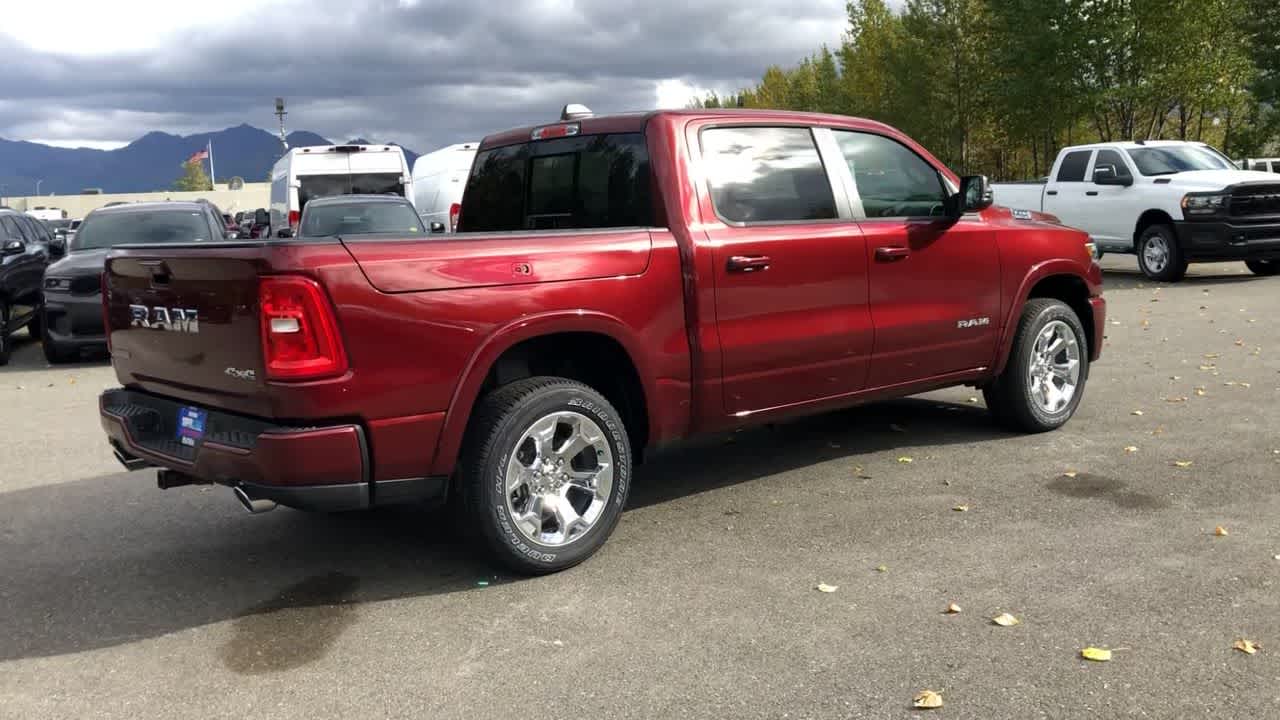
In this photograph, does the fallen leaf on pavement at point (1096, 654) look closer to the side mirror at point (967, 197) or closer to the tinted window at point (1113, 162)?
the side mirror at point (967, 197)

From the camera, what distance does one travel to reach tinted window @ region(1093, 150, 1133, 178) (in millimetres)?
17172

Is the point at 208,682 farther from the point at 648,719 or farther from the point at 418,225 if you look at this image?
the point at 418,225

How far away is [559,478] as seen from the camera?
4.70 meters

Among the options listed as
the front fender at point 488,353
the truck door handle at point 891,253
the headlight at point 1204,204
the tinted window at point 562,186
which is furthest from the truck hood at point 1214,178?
the front fender at point 488,353

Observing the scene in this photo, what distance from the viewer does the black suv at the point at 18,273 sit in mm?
12500

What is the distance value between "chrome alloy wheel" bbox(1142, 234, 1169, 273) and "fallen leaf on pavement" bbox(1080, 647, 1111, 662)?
14.5 metres

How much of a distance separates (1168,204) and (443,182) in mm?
13500

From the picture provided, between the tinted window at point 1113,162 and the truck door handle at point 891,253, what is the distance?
12577 millimetres

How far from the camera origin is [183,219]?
Result: 12.9 meters

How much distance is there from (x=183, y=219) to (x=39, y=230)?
4.26m

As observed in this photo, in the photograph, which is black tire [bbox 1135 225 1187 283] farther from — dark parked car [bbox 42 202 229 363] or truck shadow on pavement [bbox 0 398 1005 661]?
dark parked car [bbox 42 202 229 363]

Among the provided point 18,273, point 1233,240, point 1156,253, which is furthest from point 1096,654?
point 1156,253

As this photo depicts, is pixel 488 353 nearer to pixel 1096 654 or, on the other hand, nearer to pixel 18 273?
pixel 1096 654

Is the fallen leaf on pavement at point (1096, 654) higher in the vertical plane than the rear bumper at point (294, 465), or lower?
lower
